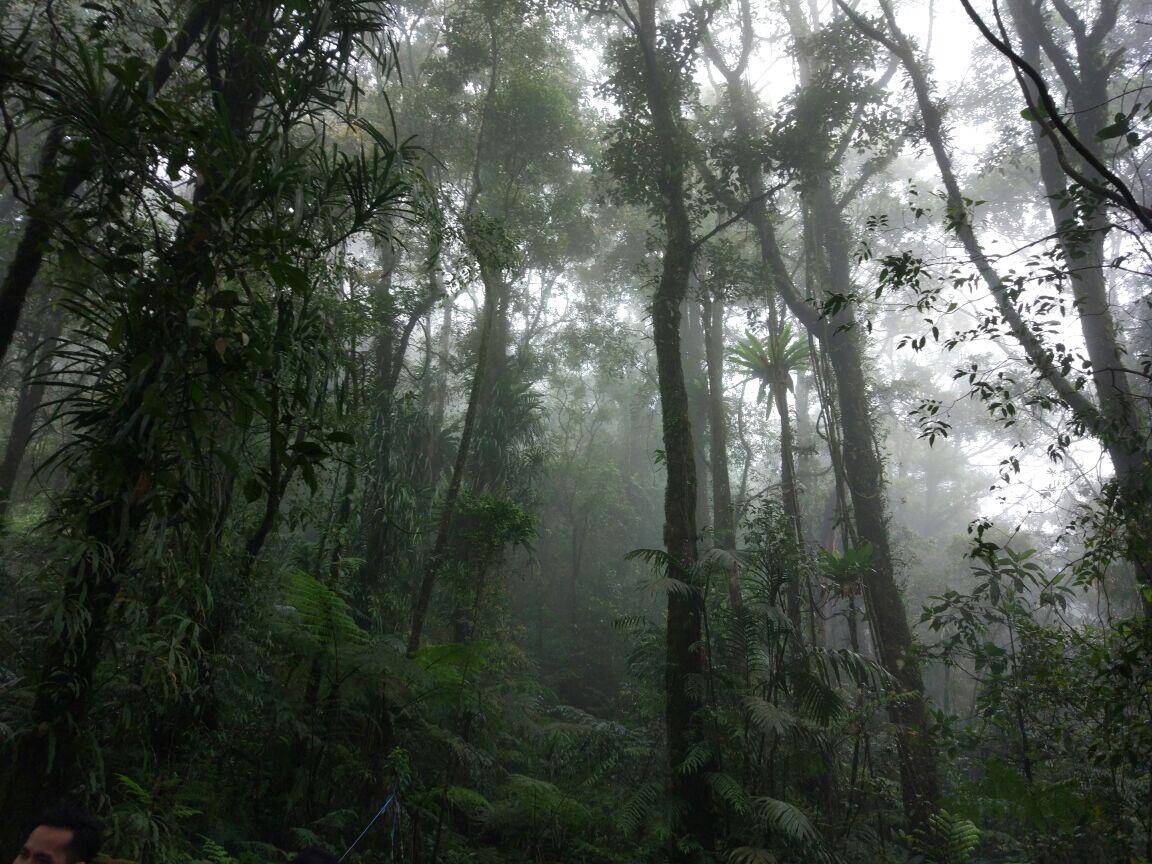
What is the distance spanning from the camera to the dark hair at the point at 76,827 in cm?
255

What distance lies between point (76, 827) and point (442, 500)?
8.52 meters

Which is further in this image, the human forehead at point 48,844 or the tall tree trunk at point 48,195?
the tall tree trunk at point 48,195

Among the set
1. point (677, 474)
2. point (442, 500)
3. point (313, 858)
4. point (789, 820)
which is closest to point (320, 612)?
point (313, 858)

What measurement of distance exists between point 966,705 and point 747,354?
1416 centimetres

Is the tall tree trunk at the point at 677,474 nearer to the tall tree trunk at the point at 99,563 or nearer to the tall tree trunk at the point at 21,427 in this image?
the tall tree trunk at the point at 99,563

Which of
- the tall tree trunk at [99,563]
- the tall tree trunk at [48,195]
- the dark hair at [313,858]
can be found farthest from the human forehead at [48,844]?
the tall tree trunk at [48,195]

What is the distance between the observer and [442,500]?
11078mm

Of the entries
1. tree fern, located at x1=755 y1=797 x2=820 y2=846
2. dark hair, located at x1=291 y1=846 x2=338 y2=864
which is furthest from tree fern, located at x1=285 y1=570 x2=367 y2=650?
tree fern, located at x1=755 y1=797 x2=820 y2=846

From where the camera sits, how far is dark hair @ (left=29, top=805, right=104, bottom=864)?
8.36 ft

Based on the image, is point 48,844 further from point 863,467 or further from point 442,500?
point 863,467

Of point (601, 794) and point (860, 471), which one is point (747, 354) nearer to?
point (860, 471)

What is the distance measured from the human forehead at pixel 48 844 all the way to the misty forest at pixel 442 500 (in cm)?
12

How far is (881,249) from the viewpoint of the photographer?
2003 cm

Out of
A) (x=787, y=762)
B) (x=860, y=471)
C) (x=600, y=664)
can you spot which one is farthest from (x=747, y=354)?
(x=600, y=664)
